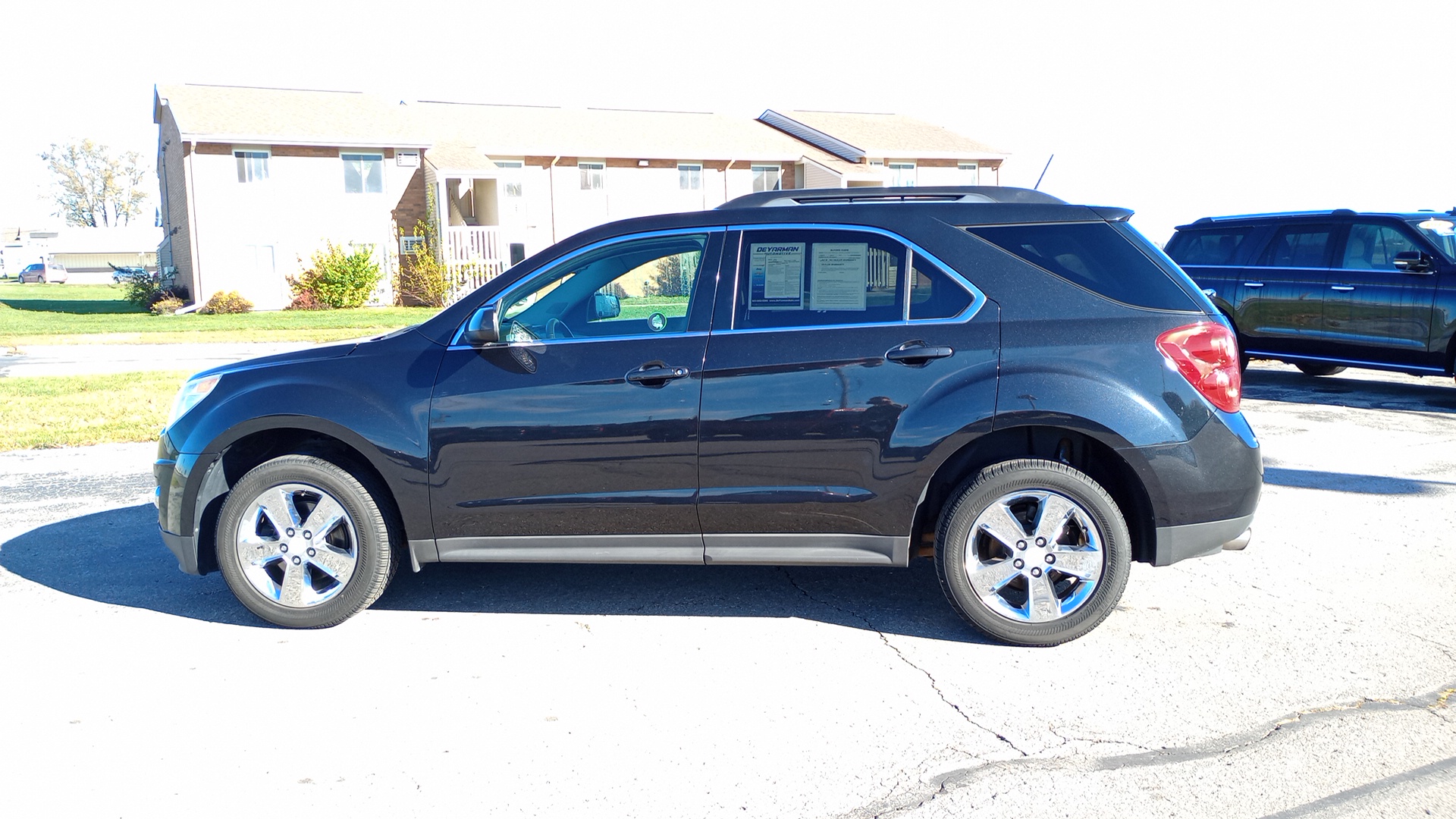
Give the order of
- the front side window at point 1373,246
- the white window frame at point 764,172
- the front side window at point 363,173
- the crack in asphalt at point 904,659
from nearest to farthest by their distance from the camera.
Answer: the crack in asphalt at point 904,659 → the front side window at point 1373,246 → the front side window at point 363,173 → the white window frame at point 764,172

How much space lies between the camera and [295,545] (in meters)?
4.91

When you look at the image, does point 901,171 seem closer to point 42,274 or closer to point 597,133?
point 597,133

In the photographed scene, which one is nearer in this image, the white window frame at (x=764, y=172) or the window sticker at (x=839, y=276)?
the window sticker at (x=839, y=276)

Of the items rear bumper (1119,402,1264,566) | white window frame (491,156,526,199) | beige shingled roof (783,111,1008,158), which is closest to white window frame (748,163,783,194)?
beige shingled roof (783,111,1008,158)

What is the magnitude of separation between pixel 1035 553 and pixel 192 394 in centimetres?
384

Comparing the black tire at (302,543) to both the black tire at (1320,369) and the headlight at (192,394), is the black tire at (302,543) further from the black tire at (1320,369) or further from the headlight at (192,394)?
the black tire at (1320,369)

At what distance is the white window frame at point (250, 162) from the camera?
113ft

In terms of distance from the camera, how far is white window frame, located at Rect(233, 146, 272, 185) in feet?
113

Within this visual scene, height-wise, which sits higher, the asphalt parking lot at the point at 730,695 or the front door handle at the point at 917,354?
the front door handle at the point at 917,354

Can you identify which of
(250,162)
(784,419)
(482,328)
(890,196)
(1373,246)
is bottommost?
(784,419)

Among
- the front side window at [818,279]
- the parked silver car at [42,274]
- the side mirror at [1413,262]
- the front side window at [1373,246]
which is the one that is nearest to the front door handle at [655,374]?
the front side window at [818,279]

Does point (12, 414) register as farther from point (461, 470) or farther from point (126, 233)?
point (126, 233)

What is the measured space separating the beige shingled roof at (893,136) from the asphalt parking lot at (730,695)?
4000 centimetres

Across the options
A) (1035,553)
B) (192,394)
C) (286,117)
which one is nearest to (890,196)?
(1035,553)
